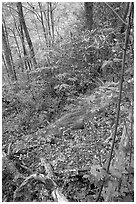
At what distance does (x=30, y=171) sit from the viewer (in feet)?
13.2

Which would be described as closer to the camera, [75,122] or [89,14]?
[75,122]

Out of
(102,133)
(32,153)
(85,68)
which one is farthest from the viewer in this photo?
(85,68)

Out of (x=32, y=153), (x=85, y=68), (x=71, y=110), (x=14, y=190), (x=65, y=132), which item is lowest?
(x=14, y=190)

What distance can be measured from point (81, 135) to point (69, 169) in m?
1.06

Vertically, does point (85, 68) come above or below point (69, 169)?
above

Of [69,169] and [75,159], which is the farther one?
[75,159]

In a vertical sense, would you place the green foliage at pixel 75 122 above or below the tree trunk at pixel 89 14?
below

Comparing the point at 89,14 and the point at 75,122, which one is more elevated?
the point at 89,14

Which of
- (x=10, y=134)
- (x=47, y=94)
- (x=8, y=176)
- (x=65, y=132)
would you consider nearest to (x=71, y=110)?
(x=65, y=132)

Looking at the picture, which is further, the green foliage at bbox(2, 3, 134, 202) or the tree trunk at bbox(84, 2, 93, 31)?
the tree trunk at bbox(84, 2, 93, 31)

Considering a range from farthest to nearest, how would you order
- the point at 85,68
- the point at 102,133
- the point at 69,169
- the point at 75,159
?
the point at 85,68
the point at 102,133
the point at 75,159
the point at 69,169

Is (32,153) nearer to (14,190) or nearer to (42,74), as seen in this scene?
(14,190)

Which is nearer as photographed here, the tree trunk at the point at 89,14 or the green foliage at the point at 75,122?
the green foliage at the point at 75,122

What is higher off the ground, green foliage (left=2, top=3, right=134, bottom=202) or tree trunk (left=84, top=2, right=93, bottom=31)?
tree trunk (left=84, top=2, right=93, bottom=31)
